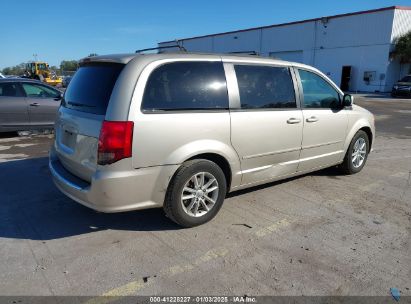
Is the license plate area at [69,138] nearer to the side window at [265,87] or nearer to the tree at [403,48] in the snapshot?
the side window at [265,87]

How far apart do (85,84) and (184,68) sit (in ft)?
3.63

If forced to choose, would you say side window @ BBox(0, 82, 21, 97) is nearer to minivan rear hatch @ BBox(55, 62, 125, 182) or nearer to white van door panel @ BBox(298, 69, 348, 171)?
minivan rear hatch @ BBox(55, 62, 125, 182)

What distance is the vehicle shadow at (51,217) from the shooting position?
12.8ft

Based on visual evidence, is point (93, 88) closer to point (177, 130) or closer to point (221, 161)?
point (177, 130)

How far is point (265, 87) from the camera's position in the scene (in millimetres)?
4586

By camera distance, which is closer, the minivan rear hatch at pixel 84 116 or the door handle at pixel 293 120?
the minivan rear hatch at pixel 84 116

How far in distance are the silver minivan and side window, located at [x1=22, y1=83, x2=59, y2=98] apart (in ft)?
18.9

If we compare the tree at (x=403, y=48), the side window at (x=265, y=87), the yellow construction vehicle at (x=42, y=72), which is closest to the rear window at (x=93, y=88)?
the side window at (x=265, y=87)

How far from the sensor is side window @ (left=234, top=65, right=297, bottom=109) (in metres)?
4.31

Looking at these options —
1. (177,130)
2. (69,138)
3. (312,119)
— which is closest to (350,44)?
(312,119)

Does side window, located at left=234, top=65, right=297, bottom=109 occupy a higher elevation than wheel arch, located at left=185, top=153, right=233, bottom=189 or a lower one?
higher

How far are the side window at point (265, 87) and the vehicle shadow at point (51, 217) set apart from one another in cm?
174

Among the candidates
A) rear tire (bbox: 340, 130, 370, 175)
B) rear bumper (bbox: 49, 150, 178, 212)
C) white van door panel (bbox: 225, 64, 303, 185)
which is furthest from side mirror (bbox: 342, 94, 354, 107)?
rear bumper (bbox: 49, 150, 178, 212)

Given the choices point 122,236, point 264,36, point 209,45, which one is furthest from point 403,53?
point 122,236
